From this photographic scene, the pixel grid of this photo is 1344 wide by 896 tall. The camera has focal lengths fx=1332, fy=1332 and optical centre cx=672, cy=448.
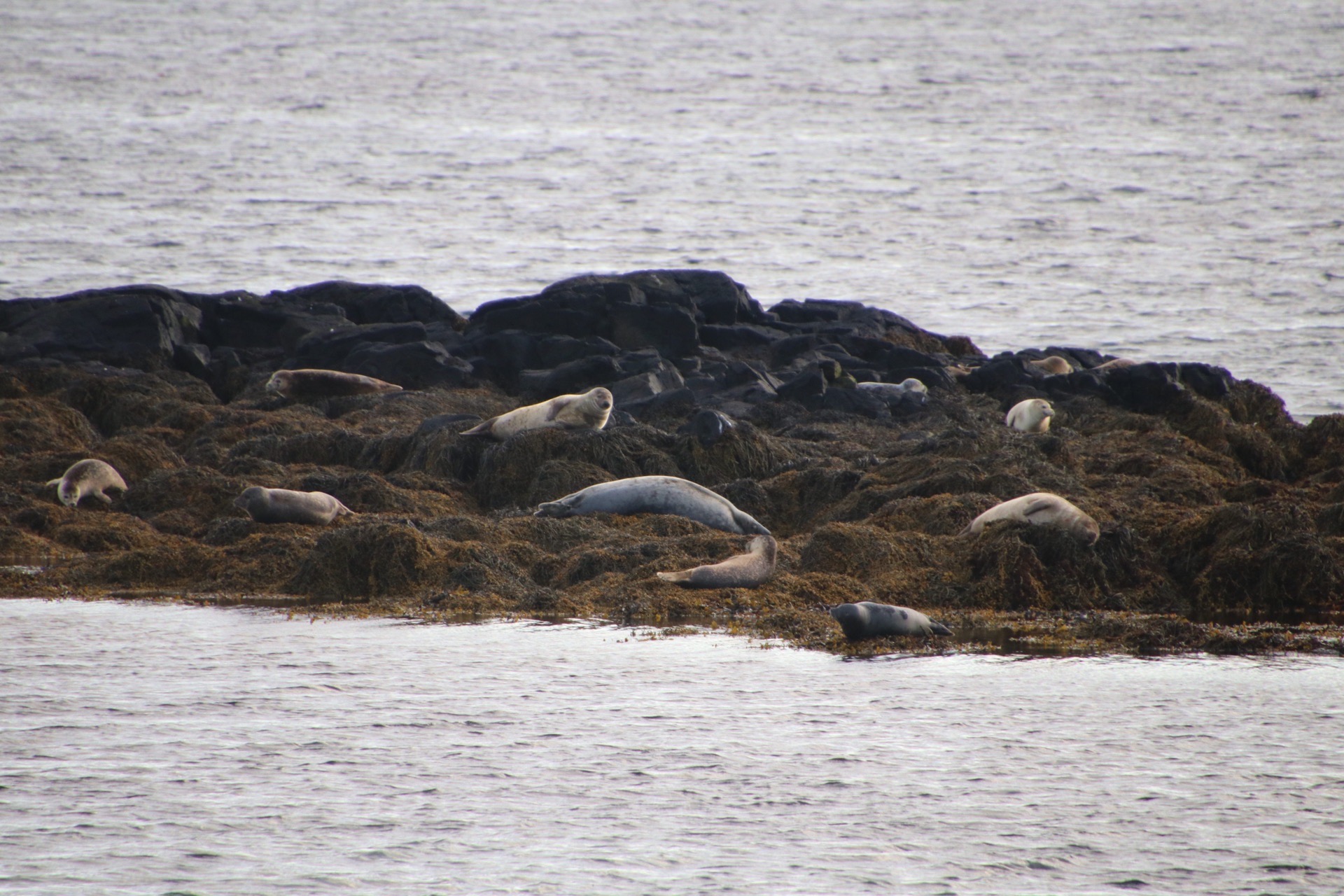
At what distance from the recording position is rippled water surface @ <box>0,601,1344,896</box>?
3.01 m

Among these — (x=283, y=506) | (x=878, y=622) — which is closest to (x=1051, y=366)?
(x=283, y=506)

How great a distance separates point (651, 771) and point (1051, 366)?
54.7ft

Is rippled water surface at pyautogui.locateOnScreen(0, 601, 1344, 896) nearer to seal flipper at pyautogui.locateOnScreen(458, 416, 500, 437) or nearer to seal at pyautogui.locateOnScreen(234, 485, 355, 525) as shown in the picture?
seal at pyautogui.locateOnScreen(234, 485, 355, 525)

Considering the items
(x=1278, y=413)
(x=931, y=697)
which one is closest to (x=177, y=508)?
(x=931, y=697)

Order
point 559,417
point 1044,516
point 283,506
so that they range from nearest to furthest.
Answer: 1. point 1044,516
2. point 283,506
3. point 559,417

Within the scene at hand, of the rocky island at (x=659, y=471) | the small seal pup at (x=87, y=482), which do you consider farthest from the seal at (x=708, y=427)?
the small seal pup at (x=87, y=482)

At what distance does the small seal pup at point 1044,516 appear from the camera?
7.28 m

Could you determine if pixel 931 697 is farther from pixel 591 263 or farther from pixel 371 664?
pixel 591 263

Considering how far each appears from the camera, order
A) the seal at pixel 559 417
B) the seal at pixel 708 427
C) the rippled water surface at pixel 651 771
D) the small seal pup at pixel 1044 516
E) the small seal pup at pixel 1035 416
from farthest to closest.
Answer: the small seal pup at pixel 1035 416, the seal at pixel 708 427, the seal at pixel 559 417, the small seal pup at pixel 1044 516, the rippled water surface at pixel 651 771

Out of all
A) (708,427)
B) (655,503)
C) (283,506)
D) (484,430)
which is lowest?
(283,506)

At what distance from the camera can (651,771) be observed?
148 inches

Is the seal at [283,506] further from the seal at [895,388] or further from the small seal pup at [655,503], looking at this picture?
the seal at [895,388]

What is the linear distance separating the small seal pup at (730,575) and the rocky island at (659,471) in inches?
2.2

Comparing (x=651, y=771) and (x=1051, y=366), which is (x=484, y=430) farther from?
(x=1051, y=366)
